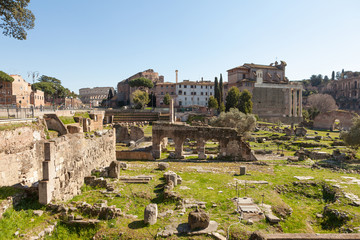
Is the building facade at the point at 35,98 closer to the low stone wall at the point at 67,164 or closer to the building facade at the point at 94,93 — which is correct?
the low stone wall at the point at 67,164

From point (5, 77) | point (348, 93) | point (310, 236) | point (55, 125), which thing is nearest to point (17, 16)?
point (55, 125)

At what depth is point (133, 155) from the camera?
893 inches

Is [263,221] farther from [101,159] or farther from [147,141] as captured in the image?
[147,141]

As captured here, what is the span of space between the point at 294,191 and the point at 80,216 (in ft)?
37.6

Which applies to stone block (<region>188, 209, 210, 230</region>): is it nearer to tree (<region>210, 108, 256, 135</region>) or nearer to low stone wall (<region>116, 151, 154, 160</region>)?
low stone wall (<region>116, 151, 154, 160</region>)

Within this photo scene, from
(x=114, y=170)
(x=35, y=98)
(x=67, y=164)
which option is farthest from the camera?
(x=35, y=98)

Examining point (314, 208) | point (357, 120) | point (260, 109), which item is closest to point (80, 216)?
point (314, 208)

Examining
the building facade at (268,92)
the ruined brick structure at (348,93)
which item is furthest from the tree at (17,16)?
the ruined brick structure at (348,93)

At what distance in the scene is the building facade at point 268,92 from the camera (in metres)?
66.3

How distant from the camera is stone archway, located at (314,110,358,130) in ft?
170

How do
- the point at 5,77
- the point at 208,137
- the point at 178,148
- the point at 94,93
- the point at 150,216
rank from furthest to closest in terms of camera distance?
1. the point at 94,93
2. the point at 5,77
3. the point at 178,148
4. the point at 208,137
5. the point at 150,216

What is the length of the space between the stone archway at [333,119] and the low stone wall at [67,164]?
53.0 metres

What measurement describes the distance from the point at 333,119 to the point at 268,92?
1861 cm

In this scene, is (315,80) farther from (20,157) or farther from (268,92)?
(20,157)
